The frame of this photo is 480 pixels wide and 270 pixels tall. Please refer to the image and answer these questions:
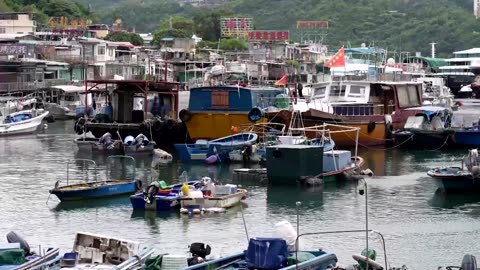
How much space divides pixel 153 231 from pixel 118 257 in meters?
6.14

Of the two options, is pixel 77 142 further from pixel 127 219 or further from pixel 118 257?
pixel 118 257

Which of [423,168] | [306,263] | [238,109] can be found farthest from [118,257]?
[238,109]

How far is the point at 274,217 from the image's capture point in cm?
2797

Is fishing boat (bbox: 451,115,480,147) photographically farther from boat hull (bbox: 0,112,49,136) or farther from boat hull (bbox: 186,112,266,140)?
boat hull (bbox: 0,112,49,136)

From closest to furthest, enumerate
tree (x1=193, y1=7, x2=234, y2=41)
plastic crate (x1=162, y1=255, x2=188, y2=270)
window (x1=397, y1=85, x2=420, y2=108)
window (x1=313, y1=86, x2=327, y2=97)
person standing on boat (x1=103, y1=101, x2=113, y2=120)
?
plastic crate (x1=162, y1=255, x2=188, y2=270) < person standing on boat (x1=103, y1=101, x2=113, y2=120) < window (x1=313, y1=86, x2=327, y2=97) < window (x1=397, y1=85, x2=420, y2=108) < tree (x1=193, y1=7, x2=234, y2=41)

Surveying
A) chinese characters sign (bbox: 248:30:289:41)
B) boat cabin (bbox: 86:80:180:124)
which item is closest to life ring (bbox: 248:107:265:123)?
boat cabin (bbox: 86:80:180:124)

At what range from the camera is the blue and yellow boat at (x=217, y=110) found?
43.7 m

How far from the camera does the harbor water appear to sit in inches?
953

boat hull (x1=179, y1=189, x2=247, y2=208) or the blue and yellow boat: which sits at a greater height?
the blue and yellow boat

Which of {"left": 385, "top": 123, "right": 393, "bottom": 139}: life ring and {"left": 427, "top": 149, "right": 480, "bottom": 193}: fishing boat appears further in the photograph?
{"left": 385, "top": 123, "right": 393, "bottom": 139}: life ring

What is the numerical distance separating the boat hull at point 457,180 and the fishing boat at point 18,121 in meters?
28.5

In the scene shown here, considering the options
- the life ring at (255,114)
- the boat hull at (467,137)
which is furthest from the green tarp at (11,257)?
the boat hull at (467,137)

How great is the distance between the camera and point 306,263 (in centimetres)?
1836

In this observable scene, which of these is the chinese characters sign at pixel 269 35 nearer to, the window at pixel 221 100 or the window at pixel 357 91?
the window at pixel 357 91
